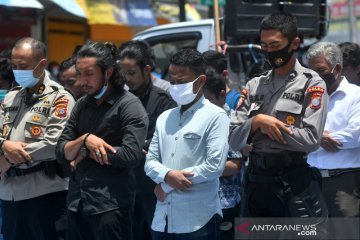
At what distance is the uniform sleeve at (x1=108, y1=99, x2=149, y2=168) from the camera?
4.13 m

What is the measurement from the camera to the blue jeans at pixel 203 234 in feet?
13.2

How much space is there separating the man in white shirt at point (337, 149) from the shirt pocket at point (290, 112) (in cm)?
73

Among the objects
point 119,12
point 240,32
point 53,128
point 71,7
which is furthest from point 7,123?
point 119,12

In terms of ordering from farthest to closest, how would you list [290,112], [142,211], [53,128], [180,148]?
[142,211]
[53,128]
[180,148]
[290,112]

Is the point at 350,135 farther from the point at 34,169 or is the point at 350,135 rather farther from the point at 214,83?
the point at 34,169

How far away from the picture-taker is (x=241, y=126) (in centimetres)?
406

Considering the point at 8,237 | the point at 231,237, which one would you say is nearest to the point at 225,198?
the point at 231,237

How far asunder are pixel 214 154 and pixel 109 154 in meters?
0.68

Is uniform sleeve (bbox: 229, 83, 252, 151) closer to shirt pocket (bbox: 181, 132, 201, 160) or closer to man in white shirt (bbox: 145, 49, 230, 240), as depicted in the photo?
man in white shirt (bbox: 145, 49, 230, 240)

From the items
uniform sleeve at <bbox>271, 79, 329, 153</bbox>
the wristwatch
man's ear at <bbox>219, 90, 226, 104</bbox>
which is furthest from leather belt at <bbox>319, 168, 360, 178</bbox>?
the wristwatch

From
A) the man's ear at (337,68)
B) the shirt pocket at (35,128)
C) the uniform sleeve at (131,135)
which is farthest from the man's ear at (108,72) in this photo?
the man's ear at (337,68)

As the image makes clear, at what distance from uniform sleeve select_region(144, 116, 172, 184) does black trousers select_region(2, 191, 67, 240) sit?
1067mm

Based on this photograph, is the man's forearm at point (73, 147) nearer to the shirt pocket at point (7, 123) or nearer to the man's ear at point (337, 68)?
the shirt pocket at point (7, 123)

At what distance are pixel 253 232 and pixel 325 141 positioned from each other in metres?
0.95
